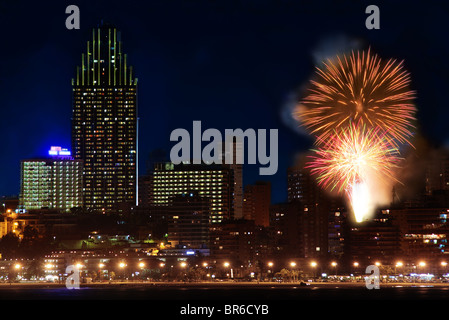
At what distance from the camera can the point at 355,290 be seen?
14925 centimetres

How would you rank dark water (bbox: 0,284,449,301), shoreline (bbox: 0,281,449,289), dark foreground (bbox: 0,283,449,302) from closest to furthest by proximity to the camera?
dark water (bbox: 0,284,449,301)
dark foreground (bbox: 0,283,449,302)
shoreline (bbox: 0,281,449,289)

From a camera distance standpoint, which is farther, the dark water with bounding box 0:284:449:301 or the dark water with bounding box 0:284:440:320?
the dark water with bounding box 0:284:449:301

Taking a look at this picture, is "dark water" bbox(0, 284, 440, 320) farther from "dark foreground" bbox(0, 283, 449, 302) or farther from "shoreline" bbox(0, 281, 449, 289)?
"shoreline" bbox(0, 281, 449, 289)

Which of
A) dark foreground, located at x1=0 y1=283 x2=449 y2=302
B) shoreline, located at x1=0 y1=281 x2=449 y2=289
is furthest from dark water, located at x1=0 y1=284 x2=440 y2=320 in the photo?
shoreline, located at x1=0 y1=281 x2=449 y2=289

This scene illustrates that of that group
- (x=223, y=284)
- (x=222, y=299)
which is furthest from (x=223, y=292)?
(x=223, y=284)

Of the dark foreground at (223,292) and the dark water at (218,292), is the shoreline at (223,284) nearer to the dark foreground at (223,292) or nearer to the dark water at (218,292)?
the dark foreground at (223,292)

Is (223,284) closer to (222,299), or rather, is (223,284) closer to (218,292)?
(218,292)

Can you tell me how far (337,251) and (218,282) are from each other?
3249cm

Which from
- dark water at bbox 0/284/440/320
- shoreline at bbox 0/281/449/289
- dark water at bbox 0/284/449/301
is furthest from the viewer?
shoreline at bbox 0/281/449/289

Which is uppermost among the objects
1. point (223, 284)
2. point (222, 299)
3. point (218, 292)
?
point (222, 299)

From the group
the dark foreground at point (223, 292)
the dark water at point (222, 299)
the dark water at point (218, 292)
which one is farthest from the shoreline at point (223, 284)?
the dark water at point (222, 299)
